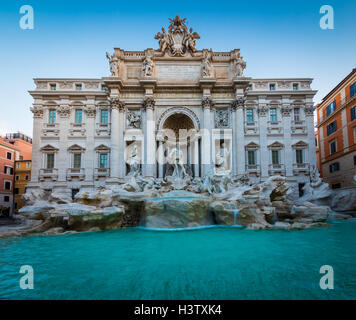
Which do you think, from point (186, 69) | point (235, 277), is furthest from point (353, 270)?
point (186, 69)

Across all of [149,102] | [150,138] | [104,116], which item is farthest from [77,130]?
[149,102]

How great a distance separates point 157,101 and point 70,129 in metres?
8.47

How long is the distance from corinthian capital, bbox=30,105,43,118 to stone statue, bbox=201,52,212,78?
15.2 meters

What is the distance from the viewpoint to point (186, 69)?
19.2 meters

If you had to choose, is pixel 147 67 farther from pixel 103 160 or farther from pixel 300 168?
pixel 300 168

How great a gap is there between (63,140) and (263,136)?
1850 cm

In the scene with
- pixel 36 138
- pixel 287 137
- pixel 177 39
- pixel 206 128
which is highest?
pixel 177 39

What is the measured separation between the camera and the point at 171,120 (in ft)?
63.8

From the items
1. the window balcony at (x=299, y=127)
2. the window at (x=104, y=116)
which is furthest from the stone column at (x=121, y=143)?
the window balcony at (x=299, y=127)

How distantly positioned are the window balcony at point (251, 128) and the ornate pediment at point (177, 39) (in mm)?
8537

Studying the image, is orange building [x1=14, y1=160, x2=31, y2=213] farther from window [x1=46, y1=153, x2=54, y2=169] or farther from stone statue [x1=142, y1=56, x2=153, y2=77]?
stone statue [x1=142, y1=56, x2=153, y2=77]

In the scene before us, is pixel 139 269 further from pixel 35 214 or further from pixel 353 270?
pixel 35 214

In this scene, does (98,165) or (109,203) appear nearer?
(109,203)

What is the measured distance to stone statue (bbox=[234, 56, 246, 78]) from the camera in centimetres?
1848
